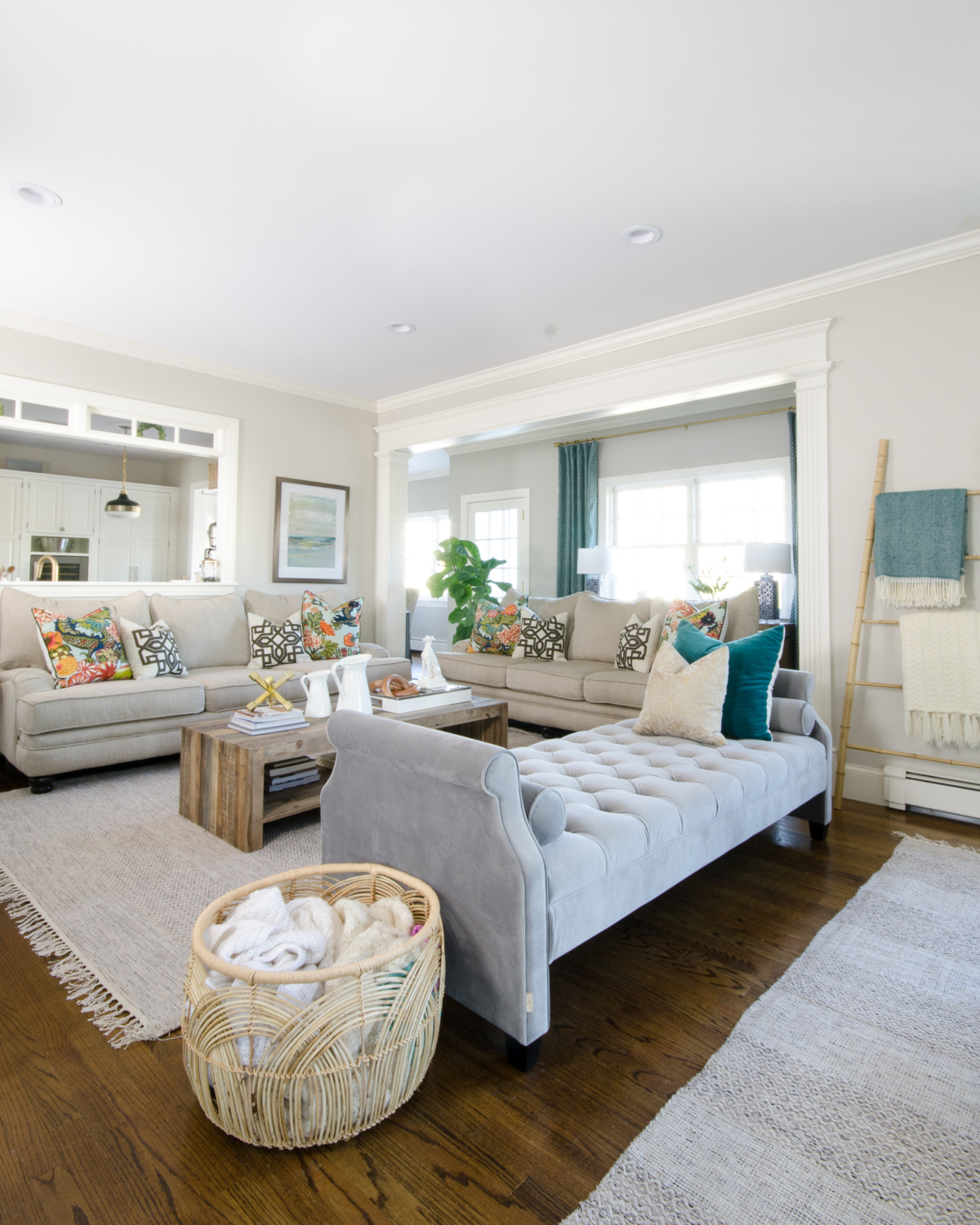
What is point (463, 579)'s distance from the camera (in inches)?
247

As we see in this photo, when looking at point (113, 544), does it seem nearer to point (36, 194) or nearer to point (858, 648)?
point (36, 194)

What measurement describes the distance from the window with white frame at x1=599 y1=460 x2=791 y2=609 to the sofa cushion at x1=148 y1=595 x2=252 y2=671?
11.4 feet

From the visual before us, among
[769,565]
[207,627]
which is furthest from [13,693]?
[769,565]

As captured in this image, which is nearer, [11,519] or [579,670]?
[579,670]

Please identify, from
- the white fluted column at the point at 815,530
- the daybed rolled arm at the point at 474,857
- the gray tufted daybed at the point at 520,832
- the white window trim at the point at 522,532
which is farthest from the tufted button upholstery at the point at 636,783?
the white window trim at the point at 522,532

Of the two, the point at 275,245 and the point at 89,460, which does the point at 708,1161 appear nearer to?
the point at 275,245

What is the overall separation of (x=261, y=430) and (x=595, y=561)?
10.3 ft

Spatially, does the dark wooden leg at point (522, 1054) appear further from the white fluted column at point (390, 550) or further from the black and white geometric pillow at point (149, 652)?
the white fluted column at point (390, 550)

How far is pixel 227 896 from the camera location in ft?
4.96

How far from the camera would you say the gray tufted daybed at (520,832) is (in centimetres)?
143

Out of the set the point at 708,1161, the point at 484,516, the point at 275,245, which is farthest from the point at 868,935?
the point at 484,516

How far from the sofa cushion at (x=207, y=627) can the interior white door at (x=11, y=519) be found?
3834 millimetres

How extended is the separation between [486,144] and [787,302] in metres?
1.97

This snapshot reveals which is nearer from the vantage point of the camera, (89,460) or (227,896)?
(227,896)
